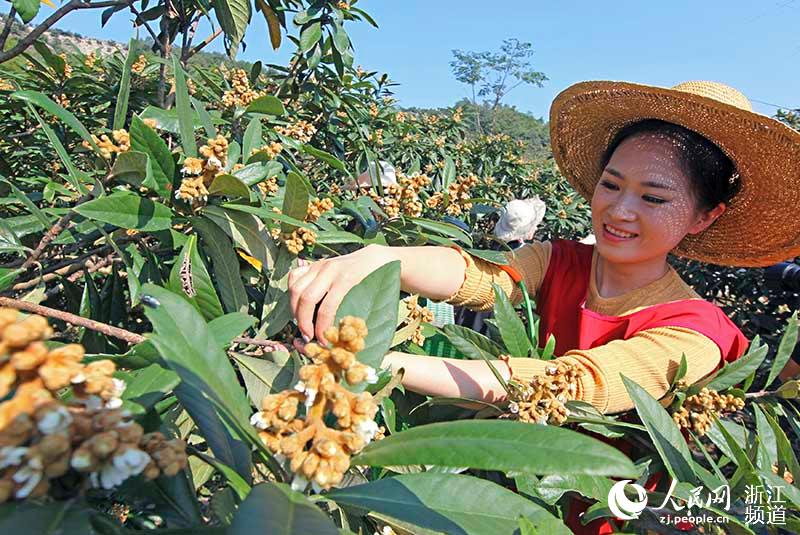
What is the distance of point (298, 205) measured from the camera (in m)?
0.93

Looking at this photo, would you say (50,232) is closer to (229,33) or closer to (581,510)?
(229,33)

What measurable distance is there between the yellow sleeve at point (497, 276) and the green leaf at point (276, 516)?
926 millimetres

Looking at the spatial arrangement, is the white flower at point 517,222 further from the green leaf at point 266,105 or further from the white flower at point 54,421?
the white flower at point 54,421

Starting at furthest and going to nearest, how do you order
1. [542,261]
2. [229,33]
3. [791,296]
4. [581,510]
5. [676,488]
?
[791,296] → [542,261] → [229,33] → [581,510] → [676,488]

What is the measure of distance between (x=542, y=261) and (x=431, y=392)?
72 cm

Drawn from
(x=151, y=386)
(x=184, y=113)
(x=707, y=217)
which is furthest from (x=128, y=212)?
(x=707, y=217)

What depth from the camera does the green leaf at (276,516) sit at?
1.19 ft

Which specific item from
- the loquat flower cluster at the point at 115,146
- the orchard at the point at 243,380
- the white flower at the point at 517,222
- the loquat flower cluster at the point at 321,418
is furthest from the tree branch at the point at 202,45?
the white flower at the point at 517,222

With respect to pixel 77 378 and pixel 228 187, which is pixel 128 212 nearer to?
pixel 228 187

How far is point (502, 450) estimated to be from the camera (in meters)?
0.45

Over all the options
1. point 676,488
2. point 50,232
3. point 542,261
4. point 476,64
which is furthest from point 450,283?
point 476,64

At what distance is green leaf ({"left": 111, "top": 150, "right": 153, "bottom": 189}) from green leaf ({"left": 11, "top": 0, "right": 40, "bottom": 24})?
38 centimetres

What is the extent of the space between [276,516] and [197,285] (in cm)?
53

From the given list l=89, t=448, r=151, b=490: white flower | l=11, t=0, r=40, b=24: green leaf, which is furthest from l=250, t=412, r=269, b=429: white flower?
l=11, t=0, r=40, b=24: green leaf
